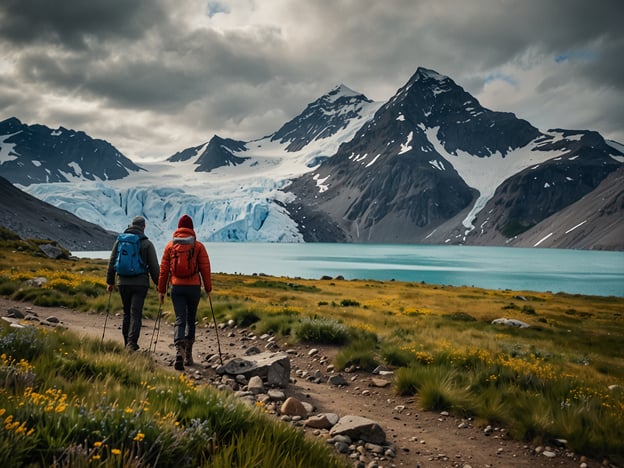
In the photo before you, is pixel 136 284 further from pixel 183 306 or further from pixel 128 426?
pixel 128 426

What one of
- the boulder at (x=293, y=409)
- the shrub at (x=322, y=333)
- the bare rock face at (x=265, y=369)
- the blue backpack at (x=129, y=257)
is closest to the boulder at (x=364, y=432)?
the boulder at (x=293, y=409)

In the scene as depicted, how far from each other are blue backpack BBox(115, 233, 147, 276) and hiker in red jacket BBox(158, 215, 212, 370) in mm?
845

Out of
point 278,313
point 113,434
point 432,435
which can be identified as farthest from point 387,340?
point 113,434

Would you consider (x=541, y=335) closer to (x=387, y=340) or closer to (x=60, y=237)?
(x=387, y=340)

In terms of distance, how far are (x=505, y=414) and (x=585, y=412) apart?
147cm

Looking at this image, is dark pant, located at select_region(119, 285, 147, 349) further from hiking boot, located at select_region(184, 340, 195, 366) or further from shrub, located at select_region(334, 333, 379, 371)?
shrub, located at select_region(334, 333, 379, 371)

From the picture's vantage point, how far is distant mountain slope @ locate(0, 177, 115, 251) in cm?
14100

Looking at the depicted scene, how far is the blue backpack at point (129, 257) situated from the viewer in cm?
1093

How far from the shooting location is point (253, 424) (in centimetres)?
499

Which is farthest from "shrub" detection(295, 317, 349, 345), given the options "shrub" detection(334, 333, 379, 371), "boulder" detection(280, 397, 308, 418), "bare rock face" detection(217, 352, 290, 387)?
"boulder" detection(280, 397, 308, 418)

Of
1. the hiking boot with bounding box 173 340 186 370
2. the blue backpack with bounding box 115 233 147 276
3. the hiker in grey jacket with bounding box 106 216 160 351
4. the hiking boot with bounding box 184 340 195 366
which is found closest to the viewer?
the hiking boot with bounding box 173 340 186 370

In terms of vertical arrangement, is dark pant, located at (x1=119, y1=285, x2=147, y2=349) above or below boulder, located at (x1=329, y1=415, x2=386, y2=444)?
above

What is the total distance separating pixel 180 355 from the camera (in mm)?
10164

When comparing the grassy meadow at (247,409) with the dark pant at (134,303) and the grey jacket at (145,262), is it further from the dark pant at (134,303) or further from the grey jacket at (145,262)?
the grey jacket at (145,262)
